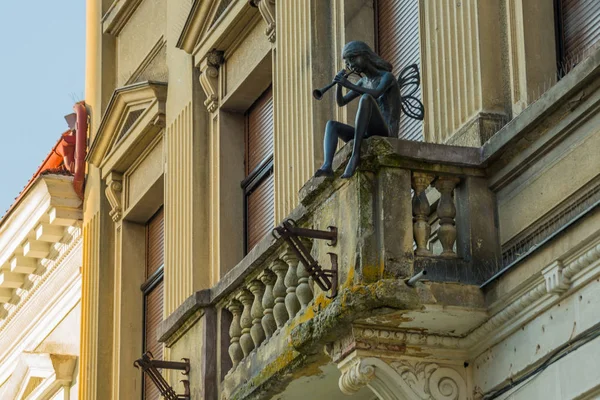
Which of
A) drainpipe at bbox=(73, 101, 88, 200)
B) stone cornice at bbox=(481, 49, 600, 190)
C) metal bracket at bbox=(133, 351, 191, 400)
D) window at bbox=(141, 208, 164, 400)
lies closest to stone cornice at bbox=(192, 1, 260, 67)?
window at bbox=(141, 208, 164, 400)

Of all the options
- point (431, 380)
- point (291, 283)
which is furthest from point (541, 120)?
point (291, 283)

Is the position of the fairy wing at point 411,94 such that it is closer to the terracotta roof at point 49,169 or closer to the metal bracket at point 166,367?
the metal bracket at point 166,367

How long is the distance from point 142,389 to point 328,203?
8067 mm

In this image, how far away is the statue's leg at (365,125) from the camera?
1134 centimetres

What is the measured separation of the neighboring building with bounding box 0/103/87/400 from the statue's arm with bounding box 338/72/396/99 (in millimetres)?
10152

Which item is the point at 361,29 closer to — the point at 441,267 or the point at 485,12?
the point at 485,12

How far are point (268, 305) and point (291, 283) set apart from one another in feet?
1.78

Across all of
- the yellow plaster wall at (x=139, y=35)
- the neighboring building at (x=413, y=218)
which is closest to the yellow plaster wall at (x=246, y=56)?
the neighboring building at (x=413, y=218)

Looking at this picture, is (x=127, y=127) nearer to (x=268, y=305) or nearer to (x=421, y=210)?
(x=268, y=305)

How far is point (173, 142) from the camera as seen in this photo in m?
18.7

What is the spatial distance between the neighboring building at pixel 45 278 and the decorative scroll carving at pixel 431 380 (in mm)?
10775

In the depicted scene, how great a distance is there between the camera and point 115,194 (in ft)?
68.0

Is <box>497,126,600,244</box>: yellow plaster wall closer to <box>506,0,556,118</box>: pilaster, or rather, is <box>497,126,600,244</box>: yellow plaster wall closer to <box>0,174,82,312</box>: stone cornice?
<box>506,0,556,118</box>: pilaster

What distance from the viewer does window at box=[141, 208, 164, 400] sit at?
19344mm
